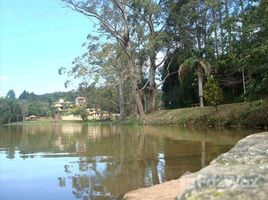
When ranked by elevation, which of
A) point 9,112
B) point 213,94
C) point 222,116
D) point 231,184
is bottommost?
point 231,184

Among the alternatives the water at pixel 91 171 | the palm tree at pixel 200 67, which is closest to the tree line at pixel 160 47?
the palm tree at pixel 200 67

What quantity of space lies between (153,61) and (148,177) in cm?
3626

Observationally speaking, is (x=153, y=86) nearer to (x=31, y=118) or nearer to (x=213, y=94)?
(x=213, y=94)

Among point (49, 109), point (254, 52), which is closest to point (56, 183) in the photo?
point (254, 52)

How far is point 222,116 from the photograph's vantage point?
2989 cm

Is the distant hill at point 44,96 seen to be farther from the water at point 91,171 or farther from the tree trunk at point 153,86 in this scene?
the water at point 91,171

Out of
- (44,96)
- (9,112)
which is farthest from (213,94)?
(44,96)

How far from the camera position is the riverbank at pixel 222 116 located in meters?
25.2

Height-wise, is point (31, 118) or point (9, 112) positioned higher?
point (9, 112)

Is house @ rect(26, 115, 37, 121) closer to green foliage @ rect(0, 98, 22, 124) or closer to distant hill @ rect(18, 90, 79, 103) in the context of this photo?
green foliage @ rect(0, 98, 22, 124)

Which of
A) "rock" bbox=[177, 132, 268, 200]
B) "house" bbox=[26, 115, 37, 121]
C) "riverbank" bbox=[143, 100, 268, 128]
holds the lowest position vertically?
"rock" bbox=[177, 132, 268, 200]

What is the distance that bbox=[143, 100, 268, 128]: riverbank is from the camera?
25.2 m

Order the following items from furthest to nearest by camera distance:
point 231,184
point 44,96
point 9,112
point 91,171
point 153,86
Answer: point 44,96 < point 9,112 < point 153,86 < point 91,171 < point 231,184

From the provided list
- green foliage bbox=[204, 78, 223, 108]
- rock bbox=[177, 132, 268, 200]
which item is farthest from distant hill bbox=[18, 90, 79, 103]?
rock bbox=[177, 132, 268, 200]
